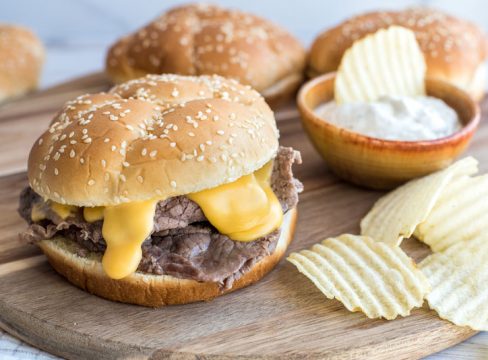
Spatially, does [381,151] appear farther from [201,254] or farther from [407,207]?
[201,254]

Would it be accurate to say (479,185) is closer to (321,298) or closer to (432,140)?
(432,140)

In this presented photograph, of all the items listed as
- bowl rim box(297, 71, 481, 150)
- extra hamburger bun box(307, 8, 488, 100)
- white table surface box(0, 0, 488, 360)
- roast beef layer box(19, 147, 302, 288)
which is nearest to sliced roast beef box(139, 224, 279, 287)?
roast beef layer box(19, 147, 302, 288)

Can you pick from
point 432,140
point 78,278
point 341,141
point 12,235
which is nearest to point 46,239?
point 78,278

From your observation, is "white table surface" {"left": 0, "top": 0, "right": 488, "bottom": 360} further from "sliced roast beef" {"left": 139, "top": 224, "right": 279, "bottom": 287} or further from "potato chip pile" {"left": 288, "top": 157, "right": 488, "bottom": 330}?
"sliced roast beef" {"left": 139, "top": 224, "right": 279, "bottom": 287}

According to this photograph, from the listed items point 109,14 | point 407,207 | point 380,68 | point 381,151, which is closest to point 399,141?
point 381,151

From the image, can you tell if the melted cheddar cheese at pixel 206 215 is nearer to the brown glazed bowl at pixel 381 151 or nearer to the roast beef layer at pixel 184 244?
the roast beef layer at pixel 184 244

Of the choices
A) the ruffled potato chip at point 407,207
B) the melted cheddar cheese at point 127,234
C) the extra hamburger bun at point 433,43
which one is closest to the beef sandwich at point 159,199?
the melted cheddar cheese at point 127,234
